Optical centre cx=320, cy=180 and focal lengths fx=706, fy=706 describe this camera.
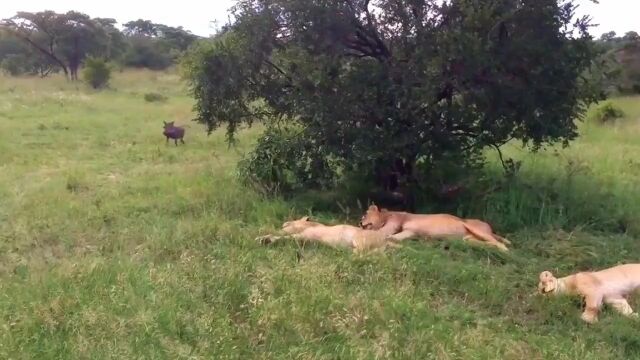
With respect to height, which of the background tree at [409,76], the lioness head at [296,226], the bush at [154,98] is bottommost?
the bush at [154,98]

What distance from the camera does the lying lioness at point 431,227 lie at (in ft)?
18.4

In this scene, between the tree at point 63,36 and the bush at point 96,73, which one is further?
the tree at point 63,36

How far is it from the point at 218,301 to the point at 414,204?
328cm

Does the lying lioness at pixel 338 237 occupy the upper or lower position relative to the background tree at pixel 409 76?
lower

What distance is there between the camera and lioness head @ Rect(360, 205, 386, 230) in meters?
5.88

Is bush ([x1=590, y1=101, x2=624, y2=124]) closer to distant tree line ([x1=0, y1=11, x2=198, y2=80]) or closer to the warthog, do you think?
the warthog

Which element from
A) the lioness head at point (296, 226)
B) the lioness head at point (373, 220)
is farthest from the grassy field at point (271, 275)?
the lioness head at point (373, 220)

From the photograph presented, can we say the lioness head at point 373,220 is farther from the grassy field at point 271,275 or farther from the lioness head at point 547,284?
the lioness head at point 547,284

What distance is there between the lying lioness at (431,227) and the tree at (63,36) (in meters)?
27.7

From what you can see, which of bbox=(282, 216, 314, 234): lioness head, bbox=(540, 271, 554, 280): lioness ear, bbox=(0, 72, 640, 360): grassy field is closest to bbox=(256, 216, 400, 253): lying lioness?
bbox=(282, 216, 314, 234): lioness head

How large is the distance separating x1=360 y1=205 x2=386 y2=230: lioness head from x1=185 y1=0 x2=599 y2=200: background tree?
66 centimetres

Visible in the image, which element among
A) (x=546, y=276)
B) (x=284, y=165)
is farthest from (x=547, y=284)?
(x=284, y=165)

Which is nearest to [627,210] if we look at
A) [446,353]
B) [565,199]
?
[565,199]

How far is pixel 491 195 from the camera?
6.71 meters
